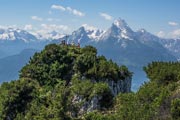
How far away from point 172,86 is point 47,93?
61.6ft

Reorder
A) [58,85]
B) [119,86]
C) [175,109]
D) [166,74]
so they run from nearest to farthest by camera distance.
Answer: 1. [175,109]
2. [166,74]
3. [58,85]
4. [119,86]

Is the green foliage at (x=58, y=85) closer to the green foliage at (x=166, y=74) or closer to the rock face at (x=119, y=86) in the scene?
the rock face at (x=119, y=86)

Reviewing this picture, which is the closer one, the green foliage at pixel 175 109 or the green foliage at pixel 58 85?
the green foliage at pixel 175 109

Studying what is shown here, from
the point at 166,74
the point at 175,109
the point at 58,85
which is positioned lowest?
the point at 175,109

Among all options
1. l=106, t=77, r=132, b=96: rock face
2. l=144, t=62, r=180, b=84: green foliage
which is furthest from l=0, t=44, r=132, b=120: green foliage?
l=144, t=62, r=180, b=84: green foliage

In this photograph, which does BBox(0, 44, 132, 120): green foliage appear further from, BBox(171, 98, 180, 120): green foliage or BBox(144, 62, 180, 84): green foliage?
BBox(171, 98, 180, 120): green foliage

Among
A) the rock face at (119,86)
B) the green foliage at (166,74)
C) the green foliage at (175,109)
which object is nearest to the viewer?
the green foliage at (175,109)

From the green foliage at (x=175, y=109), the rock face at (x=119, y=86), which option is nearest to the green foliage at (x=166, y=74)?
the rock face at (x=119, y=86)

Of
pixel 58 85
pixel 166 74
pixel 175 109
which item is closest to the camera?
pixel 175 109

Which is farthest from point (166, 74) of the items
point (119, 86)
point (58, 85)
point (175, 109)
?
point (58, 85)

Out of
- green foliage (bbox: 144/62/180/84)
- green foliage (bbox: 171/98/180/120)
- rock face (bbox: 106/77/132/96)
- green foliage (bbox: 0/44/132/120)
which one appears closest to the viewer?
green foliage (bbox: 171/98/180/120)

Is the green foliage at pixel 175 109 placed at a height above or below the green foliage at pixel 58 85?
below

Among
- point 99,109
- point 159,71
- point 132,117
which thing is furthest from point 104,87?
point 132,117

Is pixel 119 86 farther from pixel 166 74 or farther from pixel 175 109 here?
pixel 175 109
